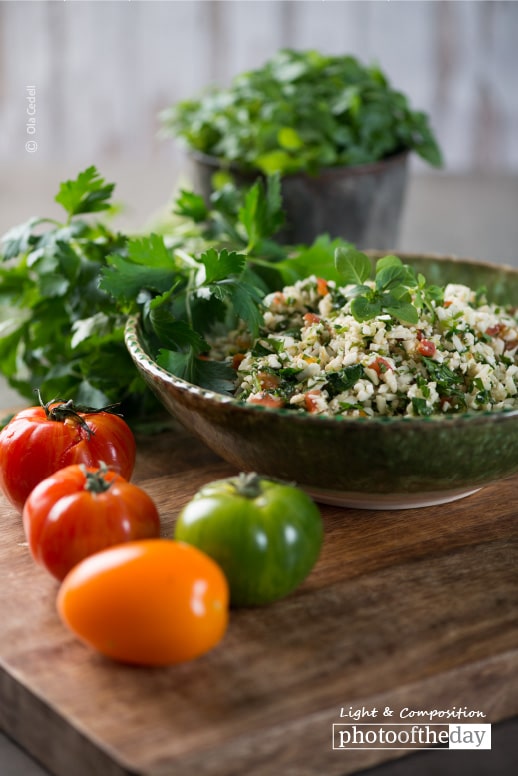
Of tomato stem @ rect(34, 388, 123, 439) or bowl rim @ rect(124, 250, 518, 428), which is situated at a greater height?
bowl rim @ rect(124, 250, 518, 428)

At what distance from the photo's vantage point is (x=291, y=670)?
1.23 m

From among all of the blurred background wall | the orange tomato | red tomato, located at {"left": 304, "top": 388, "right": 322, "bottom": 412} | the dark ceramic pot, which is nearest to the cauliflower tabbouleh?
red tomato, located at {"left": 304, "top": 388, "right": 322, "bottom": 412}

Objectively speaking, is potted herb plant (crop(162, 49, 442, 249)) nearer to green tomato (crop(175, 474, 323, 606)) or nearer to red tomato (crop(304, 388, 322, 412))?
red tomato (crop(304, 388, 322, 412))

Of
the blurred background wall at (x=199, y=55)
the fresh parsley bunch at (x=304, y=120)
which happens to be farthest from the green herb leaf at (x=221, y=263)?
the blurred background wall at (x=199, y=55)

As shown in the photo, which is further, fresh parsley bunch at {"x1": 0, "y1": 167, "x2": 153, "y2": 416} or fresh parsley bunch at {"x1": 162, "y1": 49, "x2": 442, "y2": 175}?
fresh parsley bunch at {"x1": 162, "y1": 49, "x2": 442, "y2": 175}

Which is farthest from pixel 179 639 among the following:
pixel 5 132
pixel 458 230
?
pixel 5 132

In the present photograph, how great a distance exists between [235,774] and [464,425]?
1.78 ft

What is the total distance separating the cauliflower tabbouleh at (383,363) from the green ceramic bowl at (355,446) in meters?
0.09

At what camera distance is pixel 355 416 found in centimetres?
148

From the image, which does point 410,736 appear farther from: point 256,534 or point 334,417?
point 334,417

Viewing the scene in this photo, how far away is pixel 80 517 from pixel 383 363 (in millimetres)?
506

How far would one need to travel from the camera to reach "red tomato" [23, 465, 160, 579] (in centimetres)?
135

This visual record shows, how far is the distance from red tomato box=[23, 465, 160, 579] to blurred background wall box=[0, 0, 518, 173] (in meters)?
3.40

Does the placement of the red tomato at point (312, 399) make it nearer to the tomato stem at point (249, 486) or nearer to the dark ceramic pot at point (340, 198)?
the tomato stem at point (249, 486)
